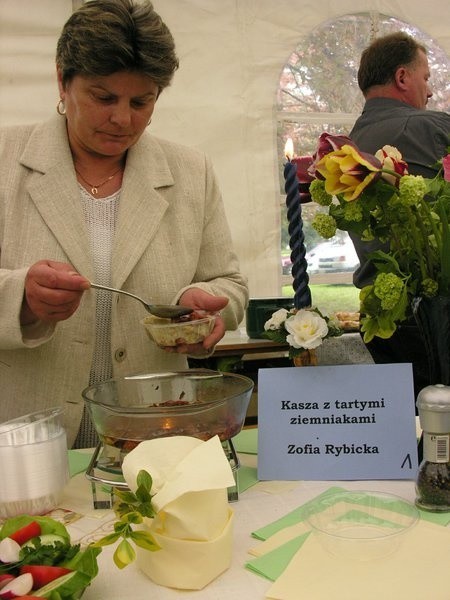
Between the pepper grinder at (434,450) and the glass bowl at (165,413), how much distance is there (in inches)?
10.2

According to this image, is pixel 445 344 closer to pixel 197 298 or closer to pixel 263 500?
pixel 263 500

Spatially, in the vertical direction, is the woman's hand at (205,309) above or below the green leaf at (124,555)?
above

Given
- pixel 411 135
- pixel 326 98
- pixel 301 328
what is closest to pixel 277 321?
pixel 301 328

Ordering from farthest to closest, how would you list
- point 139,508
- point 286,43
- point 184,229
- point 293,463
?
point 286,43 → point 184,229 → point 293,463 → point 139,508

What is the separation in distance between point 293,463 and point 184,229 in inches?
24.7

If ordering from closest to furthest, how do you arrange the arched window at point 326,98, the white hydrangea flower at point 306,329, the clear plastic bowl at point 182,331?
1. the white hydrangea flower at point 306,329
2. the clear plastic bowl at point 182,331
3. the arched window at point 326,98

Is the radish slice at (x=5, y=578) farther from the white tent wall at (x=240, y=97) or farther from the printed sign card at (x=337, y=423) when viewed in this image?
the white tent wall at (x=240, y=97)

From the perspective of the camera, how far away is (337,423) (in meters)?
1.00

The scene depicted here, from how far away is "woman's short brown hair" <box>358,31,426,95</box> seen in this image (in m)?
2.42

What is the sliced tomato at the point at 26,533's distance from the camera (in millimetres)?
689

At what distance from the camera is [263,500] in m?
0.93

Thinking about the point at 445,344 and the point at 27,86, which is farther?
the point at 27,86

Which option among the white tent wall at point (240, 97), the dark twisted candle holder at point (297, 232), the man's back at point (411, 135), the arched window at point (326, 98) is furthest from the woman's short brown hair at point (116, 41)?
the arched window at point (326, 98)

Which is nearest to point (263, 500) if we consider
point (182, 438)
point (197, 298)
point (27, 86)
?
point (182, 438)
